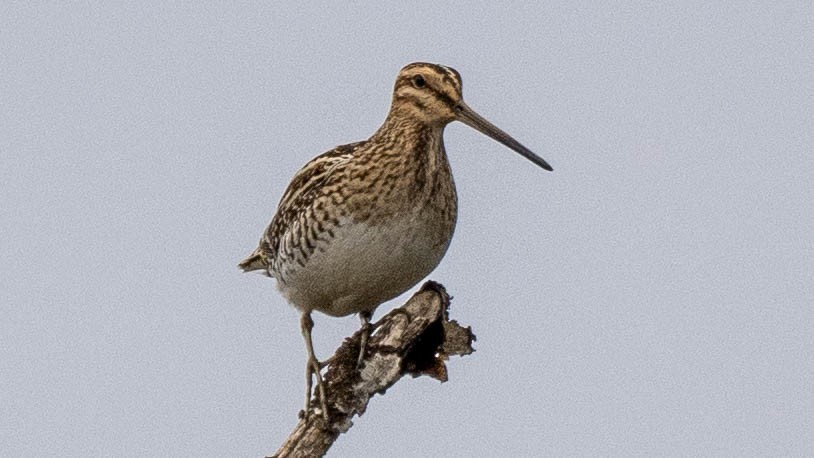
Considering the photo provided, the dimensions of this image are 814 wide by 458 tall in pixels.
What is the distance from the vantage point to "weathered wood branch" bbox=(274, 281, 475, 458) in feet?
31.4

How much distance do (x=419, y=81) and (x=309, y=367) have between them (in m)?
2.15

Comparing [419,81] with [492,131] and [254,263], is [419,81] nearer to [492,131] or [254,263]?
[492,131]

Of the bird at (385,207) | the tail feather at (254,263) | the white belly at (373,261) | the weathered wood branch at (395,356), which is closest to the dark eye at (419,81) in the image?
the bird at (385,207)

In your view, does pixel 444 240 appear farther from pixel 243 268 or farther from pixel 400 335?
pixel 243 268

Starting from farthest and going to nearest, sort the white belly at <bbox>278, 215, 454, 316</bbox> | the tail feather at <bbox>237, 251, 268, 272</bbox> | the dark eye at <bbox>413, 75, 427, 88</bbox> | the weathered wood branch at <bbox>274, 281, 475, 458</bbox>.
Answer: the tail feather at <bbox>237, 251, 268, 272</bbox> < the dark eye at <bbox>413, 75, 427, 88</bbox> < the white belly at <bbox>278, 215, 454, 316</bbox> < the weathered wood branch at <bbox>274, 281, 475, 458</bbox>

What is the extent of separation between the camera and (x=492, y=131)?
1064 cm

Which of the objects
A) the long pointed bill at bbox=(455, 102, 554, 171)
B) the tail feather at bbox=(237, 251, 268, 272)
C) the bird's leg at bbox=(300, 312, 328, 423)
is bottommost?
the bird's leg at bbox=(300, 312, 328, 423)

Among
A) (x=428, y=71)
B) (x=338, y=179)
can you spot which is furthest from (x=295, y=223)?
(x=428, y=71)

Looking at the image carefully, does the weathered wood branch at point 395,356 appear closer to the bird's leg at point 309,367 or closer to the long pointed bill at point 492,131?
the bird's leg at point 309,367

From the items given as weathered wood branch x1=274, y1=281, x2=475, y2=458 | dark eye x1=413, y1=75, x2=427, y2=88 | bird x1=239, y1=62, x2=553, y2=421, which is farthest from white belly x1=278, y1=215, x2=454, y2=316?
dark eye x1=413, y1=75, x2=427, y2=88

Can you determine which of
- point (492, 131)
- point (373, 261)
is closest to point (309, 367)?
point (373, 261)

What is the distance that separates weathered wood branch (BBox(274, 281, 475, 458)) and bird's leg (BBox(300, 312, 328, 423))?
0.05 meters

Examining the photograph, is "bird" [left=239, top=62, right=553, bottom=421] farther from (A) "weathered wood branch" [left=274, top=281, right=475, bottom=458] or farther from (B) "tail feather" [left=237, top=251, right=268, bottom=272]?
(B) "tail feather" [left=237, top=251, right=268, bottom=272]

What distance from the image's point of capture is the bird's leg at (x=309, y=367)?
32.6ft
